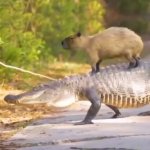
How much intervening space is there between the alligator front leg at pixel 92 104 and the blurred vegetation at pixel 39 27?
13.8 feet

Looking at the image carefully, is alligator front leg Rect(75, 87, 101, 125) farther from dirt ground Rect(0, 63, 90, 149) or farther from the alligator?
dirt ground Rect(0, 63, 90, 149)

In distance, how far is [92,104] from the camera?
10398 mm

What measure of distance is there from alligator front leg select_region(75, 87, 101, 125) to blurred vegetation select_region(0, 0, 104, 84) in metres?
4.20

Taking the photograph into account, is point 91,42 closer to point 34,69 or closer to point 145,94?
point 145,94

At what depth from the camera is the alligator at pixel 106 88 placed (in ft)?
33.6

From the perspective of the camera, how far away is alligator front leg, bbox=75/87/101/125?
1032cm

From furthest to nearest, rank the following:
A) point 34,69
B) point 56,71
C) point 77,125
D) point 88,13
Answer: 1. point 88,13
2. point 56,71
3. point 34,69
4. point 77,125

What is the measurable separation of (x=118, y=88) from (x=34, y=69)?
883 centimetres

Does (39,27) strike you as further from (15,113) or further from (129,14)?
(129,14)

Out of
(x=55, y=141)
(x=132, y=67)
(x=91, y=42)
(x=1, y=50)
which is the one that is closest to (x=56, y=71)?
(x=1, y=50)

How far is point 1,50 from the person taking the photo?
664 inches

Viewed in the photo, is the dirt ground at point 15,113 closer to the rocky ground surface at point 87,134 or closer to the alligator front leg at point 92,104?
the rocky ground surface at point 87,134

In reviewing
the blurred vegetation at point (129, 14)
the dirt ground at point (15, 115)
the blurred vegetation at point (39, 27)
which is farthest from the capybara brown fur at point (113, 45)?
the blurred vegetation at point (129, 14)

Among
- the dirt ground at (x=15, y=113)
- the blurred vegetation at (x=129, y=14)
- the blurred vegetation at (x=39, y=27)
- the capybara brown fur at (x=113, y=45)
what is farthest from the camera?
the blurred vegetation at (x=129, y=14)
